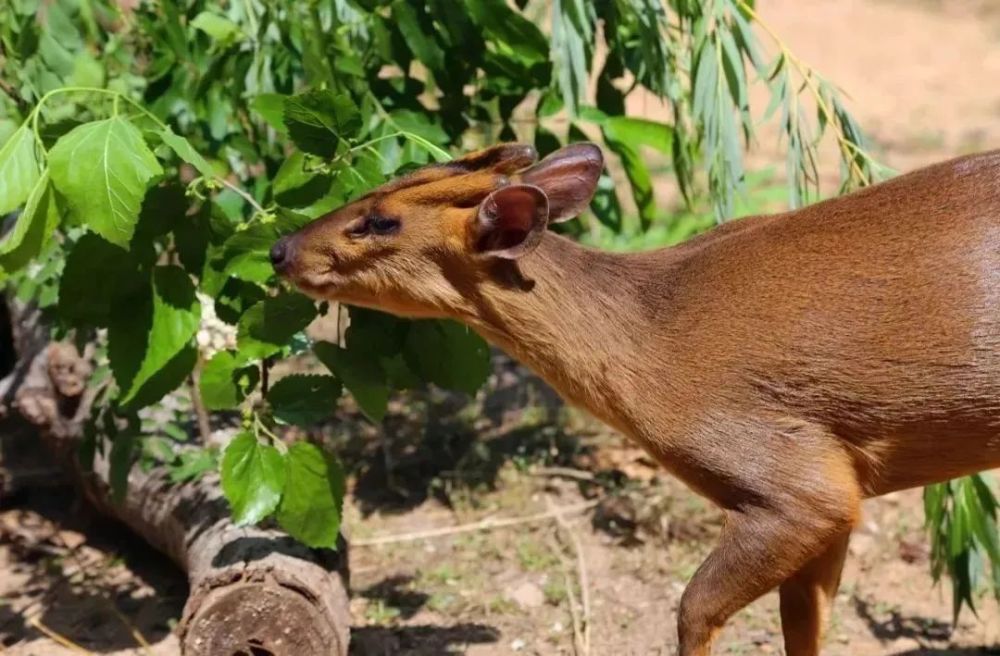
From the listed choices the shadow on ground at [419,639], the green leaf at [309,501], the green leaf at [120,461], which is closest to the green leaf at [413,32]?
the green leaf at [309,501]

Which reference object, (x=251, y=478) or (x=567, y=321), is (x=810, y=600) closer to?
(x=567, y=321)

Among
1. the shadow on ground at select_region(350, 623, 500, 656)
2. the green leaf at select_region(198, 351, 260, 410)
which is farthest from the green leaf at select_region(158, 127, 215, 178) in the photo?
the shadow on ground at select_region(350, 623, 500, 656)

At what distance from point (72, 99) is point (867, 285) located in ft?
8.56

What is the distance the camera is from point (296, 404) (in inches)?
155

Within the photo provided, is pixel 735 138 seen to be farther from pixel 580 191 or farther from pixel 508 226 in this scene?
pixel 508 226

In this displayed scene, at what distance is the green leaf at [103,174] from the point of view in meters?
3.37

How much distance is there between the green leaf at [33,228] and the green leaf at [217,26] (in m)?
1.30

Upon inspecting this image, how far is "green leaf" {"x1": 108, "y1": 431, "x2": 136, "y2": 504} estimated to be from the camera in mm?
4355

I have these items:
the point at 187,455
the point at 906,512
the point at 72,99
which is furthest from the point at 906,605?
the point at 72,99

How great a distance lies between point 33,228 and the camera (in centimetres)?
343

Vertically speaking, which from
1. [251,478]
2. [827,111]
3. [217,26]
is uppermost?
[217,26]

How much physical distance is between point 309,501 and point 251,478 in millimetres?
180

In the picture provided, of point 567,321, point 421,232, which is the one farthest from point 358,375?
point 567,321

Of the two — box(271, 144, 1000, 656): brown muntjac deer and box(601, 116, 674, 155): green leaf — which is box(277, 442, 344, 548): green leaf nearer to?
box(271, 144, 1000, 656): brown muntjac deer
